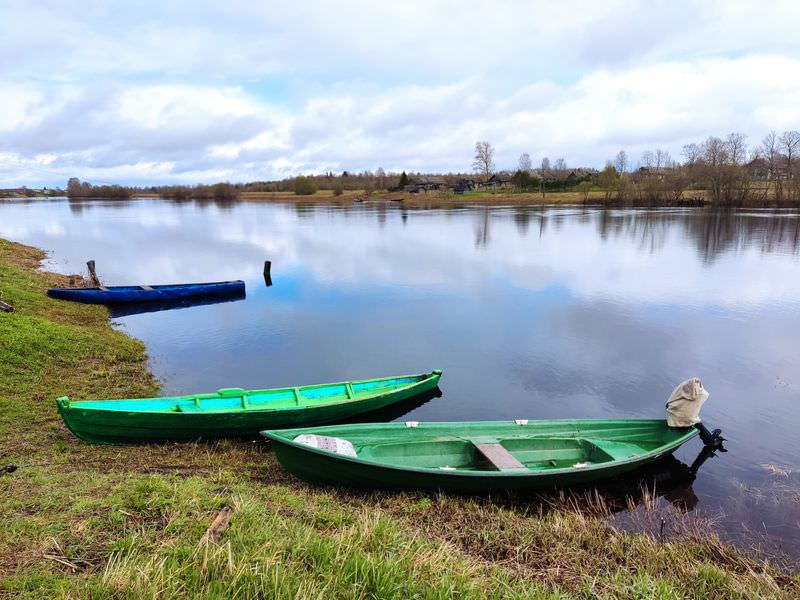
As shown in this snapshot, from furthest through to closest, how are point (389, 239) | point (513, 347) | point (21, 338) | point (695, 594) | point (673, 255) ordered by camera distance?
point (389, 239) < point (673, 255) < point (513, 347) < point (21, 338) < point (695, 594)

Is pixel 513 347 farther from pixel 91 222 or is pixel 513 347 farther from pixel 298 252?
pixel 91 222

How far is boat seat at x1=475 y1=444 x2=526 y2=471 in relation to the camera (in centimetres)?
809

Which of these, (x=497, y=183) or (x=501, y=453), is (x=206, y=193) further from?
(x=501, y=453)

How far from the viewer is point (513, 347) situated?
16.5 metres

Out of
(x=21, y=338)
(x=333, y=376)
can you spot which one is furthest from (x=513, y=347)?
(x=21, y=338)

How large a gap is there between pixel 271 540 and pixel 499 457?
450 cm

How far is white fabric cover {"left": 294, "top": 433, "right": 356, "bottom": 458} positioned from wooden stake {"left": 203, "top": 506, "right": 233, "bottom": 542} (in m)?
2.52

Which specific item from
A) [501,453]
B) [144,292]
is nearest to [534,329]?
[501,453]

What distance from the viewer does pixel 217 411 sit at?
368 inches

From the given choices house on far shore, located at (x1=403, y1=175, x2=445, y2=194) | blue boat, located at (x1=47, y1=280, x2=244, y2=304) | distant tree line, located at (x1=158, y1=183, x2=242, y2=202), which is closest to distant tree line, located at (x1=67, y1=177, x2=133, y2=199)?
distant tree line, located at (x1=158, y1=183, x2=242, y2=202)

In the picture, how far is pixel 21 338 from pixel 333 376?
292 inches

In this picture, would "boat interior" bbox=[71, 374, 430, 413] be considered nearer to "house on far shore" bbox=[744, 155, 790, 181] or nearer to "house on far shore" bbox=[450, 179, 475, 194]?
"house on far shore" bbox=[744, 155, 790, 181]

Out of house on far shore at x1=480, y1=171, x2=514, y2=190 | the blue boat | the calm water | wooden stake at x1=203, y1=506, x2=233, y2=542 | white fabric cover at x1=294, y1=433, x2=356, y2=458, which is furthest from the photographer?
house on far shore at x1=480, y1=171, x2=514, y2=190

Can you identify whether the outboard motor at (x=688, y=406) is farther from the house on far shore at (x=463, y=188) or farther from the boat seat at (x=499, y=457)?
the house on far shore at (x=463, y=188)
